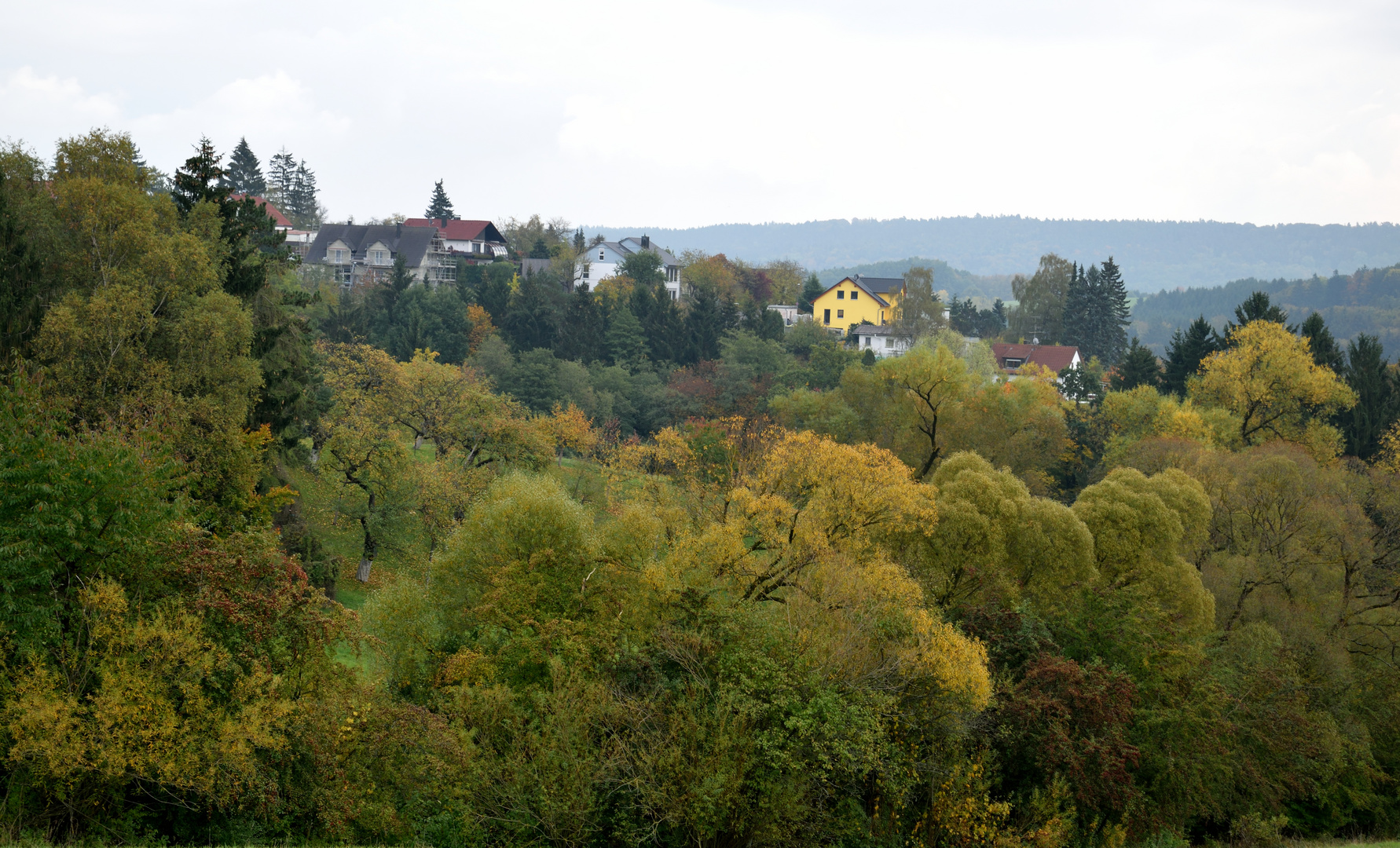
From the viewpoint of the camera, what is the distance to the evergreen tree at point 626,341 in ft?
244

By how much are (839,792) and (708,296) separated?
208 feet

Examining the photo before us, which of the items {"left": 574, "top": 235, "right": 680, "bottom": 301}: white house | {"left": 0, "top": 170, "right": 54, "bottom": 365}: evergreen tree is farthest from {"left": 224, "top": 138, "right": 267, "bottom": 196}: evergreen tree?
{"left": 0, "top": 170, "right": 54, "bottom": 365}: evergreen tree

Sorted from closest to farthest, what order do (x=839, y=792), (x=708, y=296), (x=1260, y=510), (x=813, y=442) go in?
(x=839, y=792)
(x=813, y=442)
(x=1260, y=510)
(x=708, y=296)

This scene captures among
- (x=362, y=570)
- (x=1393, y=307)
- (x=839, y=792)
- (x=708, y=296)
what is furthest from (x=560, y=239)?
(x=1393, y=307)

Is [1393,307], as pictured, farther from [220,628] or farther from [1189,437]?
[220,628]

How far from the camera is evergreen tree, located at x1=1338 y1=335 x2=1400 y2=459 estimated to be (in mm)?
52000

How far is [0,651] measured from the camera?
15328mm

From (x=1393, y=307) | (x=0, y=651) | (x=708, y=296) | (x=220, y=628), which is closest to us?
(x=0, y=651)

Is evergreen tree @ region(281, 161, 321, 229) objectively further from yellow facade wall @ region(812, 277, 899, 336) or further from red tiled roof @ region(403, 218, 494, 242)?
yellow facade wall @ region(812, 277, 899, 336)

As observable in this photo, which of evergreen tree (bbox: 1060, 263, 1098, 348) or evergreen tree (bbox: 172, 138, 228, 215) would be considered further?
evergreen tree (bbox: 1060, 263, 1098, 348)

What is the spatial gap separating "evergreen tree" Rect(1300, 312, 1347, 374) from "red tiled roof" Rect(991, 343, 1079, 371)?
2790 centimetres

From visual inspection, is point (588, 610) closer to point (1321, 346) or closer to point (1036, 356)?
point (1321, 346)

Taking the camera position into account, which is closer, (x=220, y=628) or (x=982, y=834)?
(x=220, y=628)

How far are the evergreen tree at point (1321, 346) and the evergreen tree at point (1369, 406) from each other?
2.24 ft
